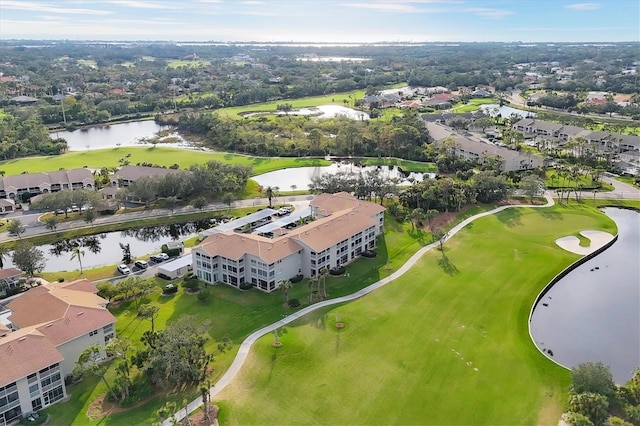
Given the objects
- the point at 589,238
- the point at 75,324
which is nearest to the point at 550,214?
the point at 589,238

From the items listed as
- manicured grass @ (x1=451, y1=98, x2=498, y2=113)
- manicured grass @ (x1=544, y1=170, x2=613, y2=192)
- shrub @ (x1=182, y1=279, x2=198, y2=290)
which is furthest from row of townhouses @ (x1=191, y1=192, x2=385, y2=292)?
manicured grass @ (x1=451, y1=98, x2=498, y2=113)

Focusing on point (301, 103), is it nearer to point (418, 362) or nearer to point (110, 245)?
point (110, 245)

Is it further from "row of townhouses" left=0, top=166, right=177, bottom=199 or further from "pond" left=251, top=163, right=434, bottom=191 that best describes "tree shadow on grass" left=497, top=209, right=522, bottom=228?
"row of townhouses" left=0, top=166, right=177, bottom=199

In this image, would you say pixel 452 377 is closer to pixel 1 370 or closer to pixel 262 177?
pixel 1 370

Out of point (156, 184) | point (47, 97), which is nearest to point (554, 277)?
point (156, 184)

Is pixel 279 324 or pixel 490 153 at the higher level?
pixel 490 153

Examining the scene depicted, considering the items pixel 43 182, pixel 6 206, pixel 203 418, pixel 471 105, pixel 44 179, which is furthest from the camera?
pixel 471 105

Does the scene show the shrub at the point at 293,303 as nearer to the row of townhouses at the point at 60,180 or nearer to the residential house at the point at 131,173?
the row of townhouses at the point at 60,180
